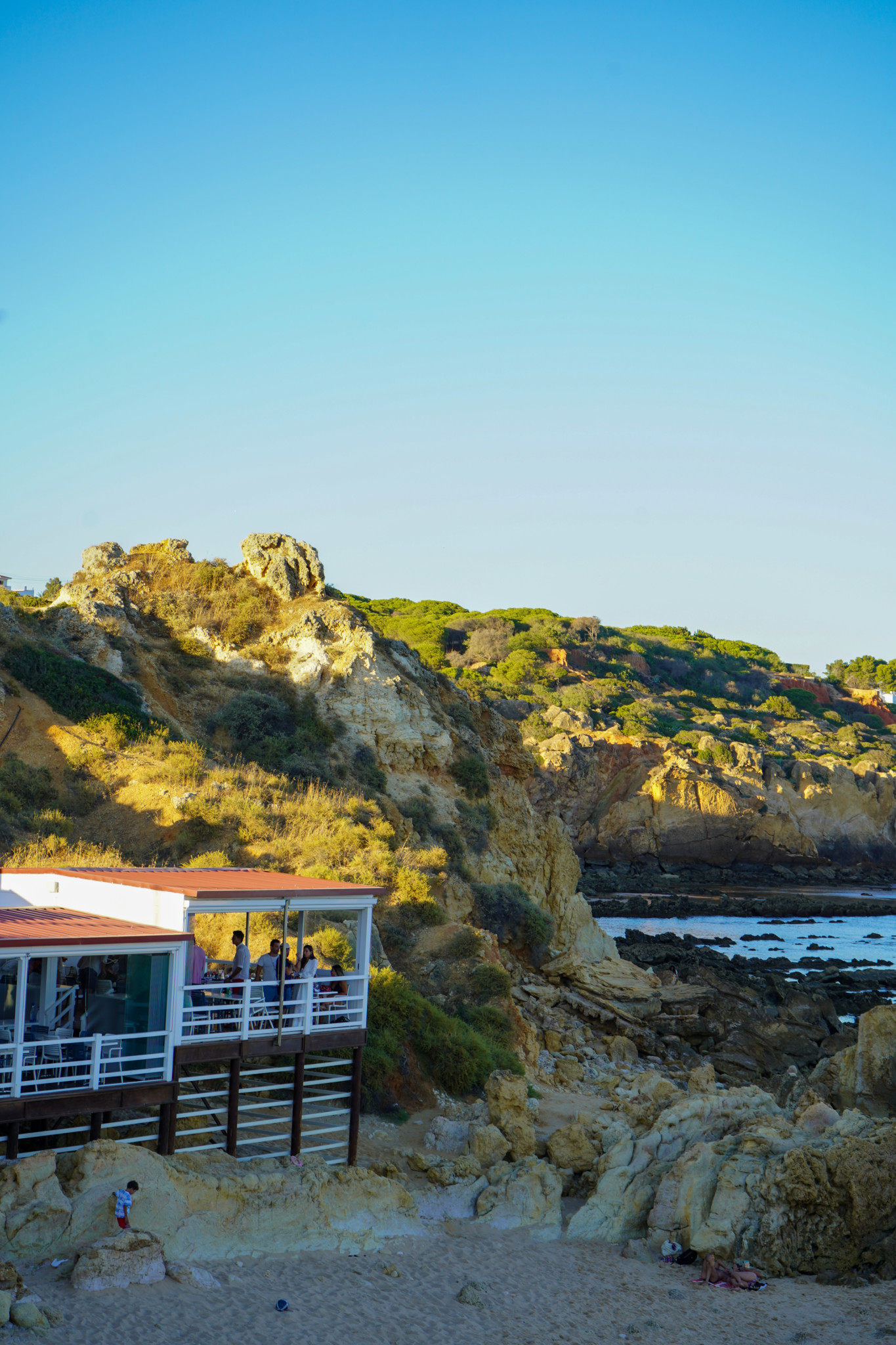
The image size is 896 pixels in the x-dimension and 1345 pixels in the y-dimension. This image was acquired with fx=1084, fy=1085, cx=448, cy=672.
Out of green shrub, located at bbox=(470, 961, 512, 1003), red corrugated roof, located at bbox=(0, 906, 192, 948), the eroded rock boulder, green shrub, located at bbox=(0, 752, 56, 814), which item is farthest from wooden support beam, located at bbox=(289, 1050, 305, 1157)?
green shrub, located at bbox=(0, 752, 56, 814)

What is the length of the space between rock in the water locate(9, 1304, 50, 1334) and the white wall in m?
4.11

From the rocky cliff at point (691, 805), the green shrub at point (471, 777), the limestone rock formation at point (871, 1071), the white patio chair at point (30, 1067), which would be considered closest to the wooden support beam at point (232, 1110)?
the white patio chair at point (30, 1067)

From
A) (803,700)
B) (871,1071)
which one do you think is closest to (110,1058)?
(871,1071)

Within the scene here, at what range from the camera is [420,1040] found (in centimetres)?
1802

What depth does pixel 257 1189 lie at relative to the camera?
12.1m

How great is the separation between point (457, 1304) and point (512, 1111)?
4478 mm

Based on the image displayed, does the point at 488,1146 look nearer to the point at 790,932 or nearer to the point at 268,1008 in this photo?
the point at 268,1008

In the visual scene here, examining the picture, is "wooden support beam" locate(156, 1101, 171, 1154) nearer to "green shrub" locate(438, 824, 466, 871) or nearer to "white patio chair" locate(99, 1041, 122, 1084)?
"white patio chair" locate(99, 1041, 122, 1084)

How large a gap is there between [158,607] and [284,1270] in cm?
2579

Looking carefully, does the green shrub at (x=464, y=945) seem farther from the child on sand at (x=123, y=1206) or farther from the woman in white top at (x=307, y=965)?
the child on sand at (x=123, y=1206)

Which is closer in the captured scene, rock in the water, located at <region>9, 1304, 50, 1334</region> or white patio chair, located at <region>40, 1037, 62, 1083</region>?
rock in the water, located at <region>9, 1304, 50, 1334</region>

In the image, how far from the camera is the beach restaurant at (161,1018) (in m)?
11.5

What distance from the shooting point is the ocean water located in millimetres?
45312

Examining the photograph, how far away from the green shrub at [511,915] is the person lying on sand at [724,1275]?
13.7 m
